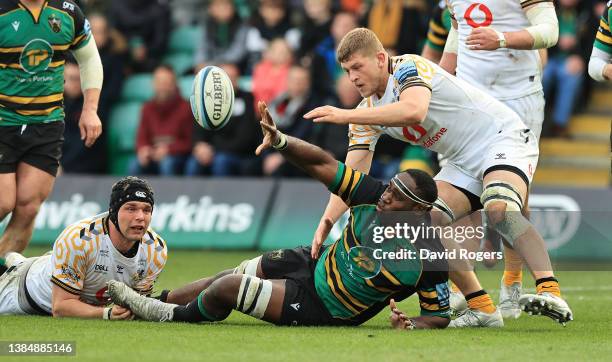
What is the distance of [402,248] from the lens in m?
8.05

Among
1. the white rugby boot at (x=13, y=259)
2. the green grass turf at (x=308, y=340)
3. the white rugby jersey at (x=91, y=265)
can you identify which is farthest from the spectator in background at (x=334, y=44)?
the white rugby jersey at (x=91, y=265)

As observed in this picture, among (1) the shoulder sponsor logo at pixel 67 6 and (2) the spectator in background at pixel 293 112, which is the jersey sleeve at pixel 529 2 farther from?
(2) the spectator in background at pixel 293 112

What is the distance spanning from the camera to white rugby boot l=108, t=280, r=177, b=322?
27.8ft

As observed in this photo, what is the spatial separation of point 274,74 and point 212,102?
8.42 metres

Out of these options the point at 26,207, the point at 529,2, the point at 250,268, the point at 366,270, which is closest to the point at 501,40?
the point at 529,2

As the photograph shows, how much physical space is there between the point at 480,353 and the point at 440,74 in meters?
2.55

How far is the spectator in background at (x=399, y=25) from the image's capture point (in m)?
16.5

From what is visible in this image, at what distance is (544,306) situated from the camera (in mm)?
8000

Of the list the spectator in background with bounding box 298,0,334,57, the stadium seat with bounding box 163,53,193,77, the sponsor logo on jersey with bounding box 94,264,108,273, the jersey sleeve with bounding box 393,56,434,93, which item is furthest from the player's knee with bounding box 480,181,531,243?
the stadium seat with bounding box 163,53,193,77

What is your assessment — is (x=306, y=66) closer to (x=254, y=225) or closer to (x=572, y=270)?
(x=254, y=225)

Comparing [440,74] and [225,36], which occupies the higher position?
[440,74]

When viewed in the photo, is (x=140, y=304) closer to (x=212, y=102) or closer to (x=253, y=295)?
(x=253, y=295)

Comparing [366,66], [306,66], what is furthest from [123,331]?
[306,66]

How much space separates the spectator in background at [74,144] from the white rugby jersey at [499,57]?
8.61 metres
